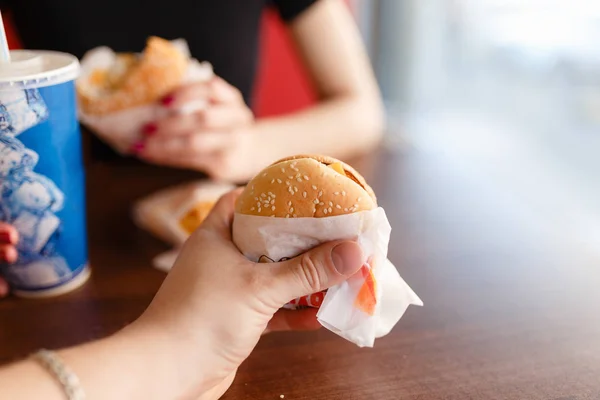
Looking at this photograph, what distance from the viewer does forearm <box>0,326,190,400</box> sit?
1.70 feet

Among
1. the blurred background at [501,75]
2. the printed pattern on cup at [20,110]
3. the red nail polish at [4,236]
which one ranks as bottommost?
the blurred background at [501,75]

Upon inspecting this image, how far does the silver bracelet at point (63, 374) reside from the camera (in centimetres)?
52

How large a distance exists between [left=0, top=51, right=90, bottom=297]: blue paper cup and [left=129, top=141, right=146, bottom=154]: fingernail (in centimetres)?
21

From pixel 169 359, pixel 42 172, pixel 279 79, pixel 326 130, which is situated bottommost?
pixel 279 79

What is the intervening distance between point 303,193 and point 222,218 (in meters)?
0.12

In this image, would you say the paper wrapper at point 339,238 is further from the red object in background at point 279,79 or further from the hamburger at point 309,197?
the red object in background at point 279,79

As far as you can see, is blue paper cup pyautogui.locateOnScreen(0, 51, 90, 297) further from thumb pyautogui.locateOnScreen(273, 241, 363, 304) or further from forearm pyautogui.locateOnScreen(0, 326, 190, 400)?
thumb pyautogui.locateOnScreen(273, 241, 363, 304)

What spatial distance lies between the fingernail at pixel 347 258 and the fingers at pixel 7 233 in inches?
15.8

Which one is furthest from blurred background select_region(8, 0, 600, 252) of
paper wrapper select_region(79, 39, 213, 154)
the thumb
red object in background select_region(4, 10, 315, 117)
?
the thumb

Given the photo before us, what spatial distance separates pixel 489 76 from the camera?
12.0ft

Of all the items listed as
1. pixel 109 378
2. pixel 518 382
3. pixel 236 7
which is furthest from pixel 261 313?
pixel 236 7

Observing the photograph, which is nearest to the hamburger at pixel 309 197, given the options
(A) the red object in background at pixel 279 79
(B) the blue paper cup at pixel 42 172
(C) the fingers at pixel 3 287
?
(B) the blue paper cup at pixel 42 172

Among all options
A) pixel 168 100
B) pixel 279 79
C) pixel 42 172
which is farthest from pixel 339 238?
pixel 279 79

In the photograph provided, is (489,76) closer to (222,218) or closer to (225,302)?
(222,218)
